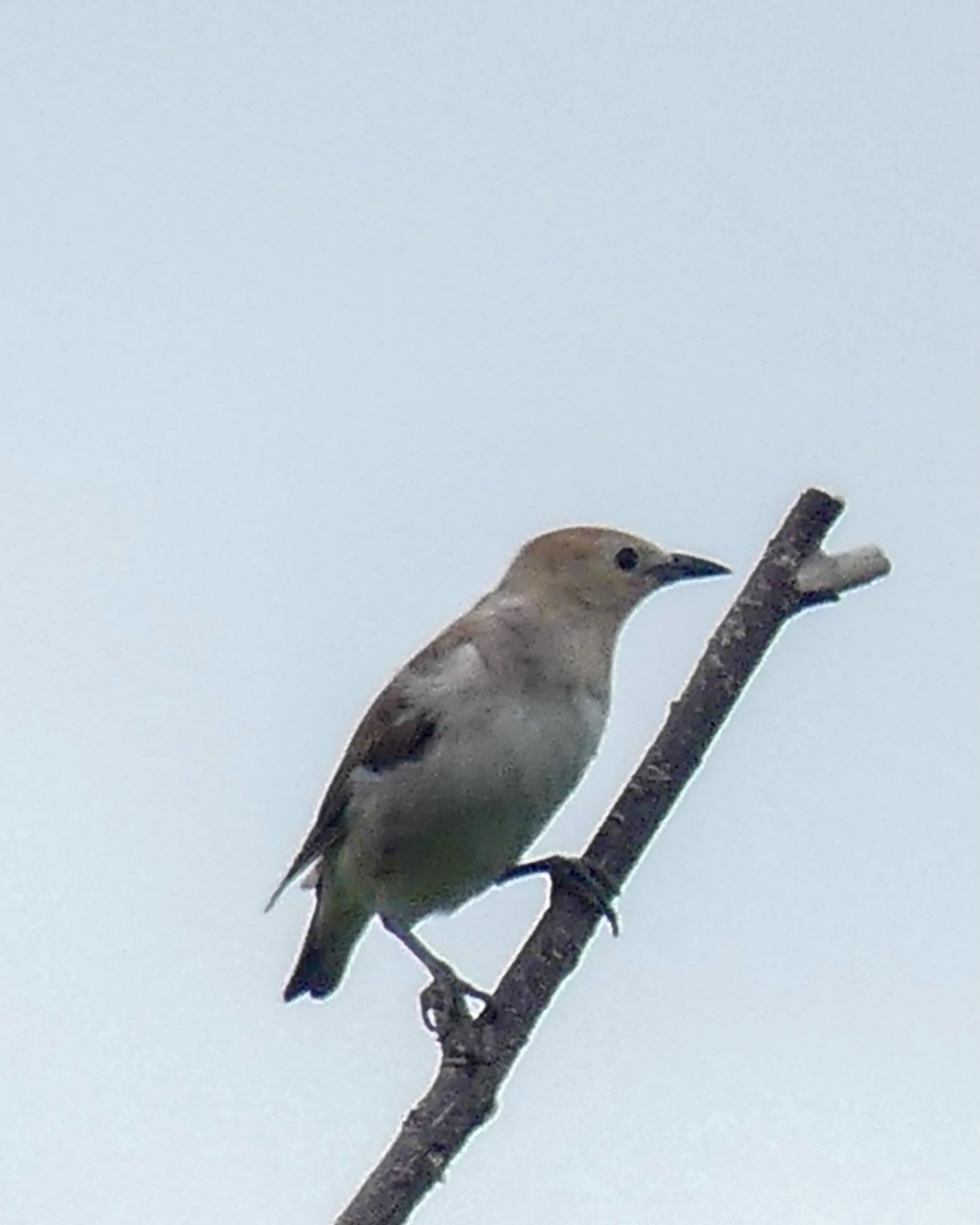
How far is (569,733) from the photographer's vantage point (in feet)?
21.4

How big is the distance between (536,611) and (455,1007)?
9.18 feet

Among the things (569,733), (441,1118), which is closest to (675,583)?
(569,733)

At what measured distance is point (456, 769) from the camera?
21.2ft

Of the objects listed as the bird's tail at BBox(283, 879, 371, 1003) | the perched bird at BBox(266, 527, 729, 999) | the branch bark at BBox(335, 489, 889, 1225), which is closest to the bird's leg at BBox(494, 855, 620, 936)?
the branch bark at BBox(335, 489, 889, 1225)

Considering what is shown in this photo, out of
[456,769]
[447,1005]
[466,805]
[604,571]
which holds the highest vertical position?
[604,571]

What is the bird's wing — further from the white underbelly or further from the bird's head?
the bird's head

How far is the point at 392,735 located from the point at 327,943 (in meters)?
0.78

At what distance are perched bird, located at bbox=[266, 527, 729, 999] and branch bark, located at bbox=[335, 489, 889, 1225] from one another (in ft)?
4.84

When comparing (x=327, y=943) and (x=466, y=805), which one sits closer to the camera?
(x=466, y=805)

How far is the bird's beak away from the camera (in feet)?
24.3

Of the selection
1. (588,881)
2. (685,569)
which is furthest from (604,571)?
(588,881)

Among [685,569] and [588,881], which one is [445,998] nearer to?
[588,881]

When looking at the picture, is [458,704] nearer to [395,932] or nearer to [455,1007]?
[395,932]

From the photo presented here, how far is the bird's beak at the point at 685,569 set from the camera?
7.42 metres
